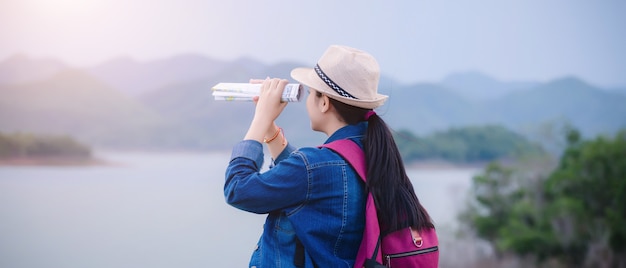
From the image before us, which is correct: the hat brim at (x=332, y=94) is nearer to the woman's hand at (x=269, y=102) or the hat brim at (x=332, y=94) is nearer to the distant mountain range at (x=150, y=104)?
the woman's hand at (x=269, y=102)

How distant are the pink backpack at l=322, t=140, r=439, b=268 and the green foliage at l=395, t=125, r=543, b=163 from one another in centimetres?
Answer: 361

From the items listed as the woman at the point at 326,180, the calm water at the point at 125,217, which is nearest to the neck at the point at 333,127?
the woman at the point at 326,180

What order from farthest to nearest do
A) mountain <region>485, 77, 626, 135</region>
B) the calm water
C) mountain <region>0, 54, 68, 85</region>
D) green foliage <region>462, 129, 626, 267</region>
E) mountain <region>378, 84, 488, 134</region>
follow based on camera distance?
1. mountain <region>485, 77, 626, 135</region>
2. green foliage <region>462, 129, 626, 267</region>
3. mountain <region>378, 84, 488, 134</region>
4. mountain <region>0, 54, 68, 85</region>
5. the calm water

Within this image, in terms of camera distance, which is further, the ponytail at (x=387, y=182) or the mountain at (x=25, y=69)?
the mountain at (x=25, y=69)

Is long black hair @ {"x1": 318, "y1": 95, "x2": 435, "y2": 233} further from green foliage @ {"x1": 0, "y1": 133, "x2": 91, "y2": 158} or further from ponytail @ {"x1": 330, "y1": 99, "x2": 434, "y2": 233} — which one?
green foliage @ {"x1": 0, "y1": 133, "x2": 91, "y2": 158}

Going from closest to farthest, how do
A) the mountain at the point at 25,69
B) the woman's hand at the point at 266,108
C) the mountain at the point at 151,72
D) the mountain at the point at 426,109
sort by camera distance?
the woman's hand at the point at 266,108 < the mountain at the point at 25,69 < the mountain at the point at 151,72 < the mountain at the point at 426,109

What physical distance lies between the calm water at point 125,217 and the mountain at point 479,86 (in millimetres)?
2119

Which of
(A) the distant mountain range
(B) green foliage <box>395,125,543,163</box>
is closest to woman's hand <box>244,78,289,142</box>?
(A) the distant mountain range

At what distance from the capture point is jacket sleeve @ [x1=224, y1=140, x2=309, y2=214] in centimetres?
142

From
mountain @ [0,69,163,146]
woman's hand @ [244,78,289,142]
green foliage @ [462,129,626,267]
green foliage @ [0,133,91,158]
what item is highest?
mountain @ [0,69,163,146]

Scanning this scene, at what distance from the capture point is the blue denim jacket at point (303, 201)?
143cm

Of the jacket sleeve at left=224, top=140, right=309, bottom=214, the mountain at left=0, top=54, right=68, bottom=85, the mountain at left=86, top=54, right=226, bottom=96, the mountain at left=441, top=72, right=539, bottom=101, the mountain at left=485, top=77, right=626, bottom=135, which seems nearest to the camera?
the jacket sleeve at left=224, top=140, right=309, bottom=214

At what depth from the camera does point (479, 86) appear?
5.41 metres

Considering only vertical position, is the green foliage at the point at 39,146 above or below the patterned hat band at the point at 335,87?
above
